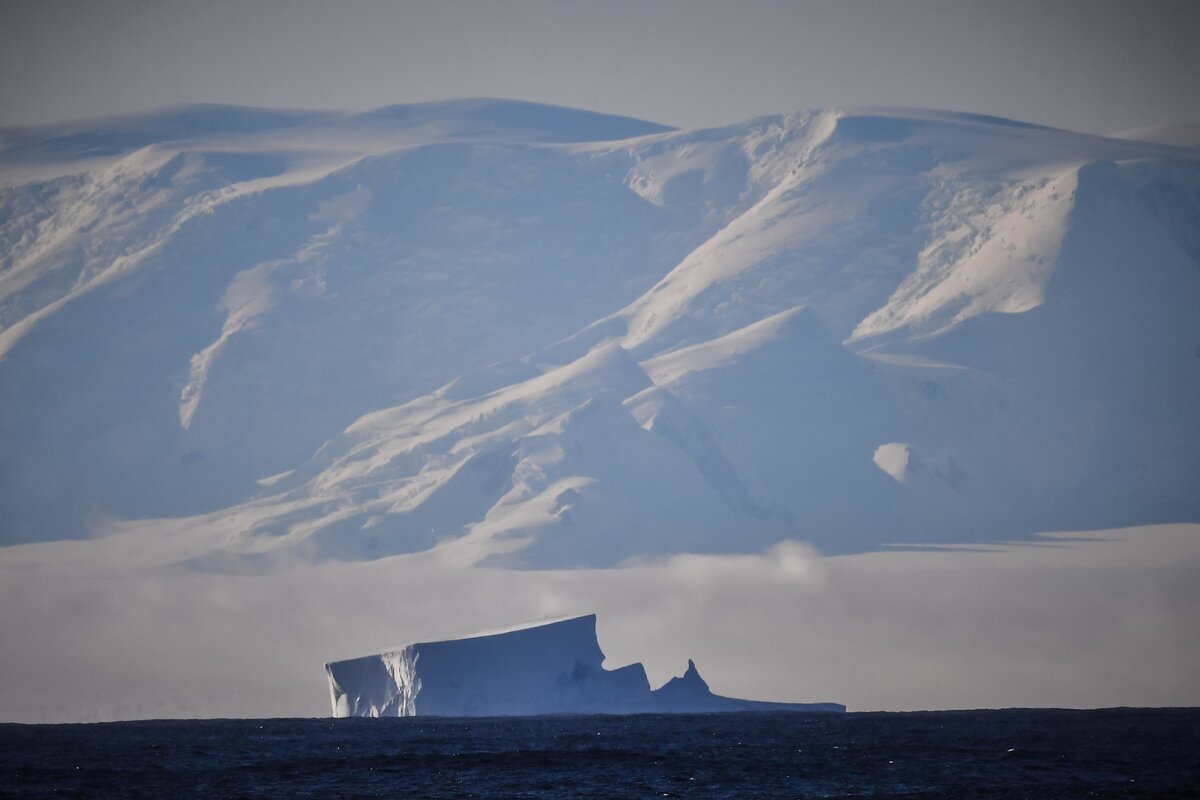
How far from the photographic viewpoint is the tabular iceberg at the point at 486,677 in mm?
100125

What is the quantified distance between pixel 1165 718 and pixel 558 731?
4511 centimetres

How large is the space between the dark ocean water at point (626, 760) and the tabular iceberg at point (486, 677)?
2305mm

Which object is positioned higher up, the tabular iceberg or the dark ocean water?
the tabular iceberg

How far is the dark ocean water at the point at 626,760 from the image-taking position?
7519cm

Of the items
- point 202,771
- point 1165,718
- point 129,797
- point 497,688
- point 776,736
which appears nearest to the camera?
point 129,797

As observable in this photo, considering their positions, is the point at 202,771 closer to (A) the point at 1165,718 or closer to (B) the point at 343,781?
(B) the point at 343,781

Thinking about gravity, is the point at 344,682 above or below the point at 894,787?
above

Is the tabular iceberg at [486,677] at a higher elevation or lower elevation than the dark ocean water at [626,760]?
higher

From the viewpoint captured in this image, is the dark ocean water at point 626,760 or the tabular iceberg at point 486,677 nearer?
the dark ocean water at point 626,760

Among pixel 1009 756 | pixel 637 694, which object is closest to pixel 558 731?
pixel 637 694

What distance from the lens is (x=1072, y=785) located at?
75.6 meters

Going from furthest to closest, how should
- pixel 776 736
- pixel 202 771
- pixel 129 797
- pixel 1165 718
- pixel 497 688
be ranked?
pixel 1165 718
pixel 776 736
pixel 497 688
pixel 202 771
pixel 129 797

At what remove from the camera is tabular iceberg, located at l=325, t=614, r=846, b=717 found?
100m

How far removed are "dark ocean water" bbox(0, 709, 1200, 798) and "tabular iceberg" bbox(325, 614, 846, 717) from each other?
7.56 ft
